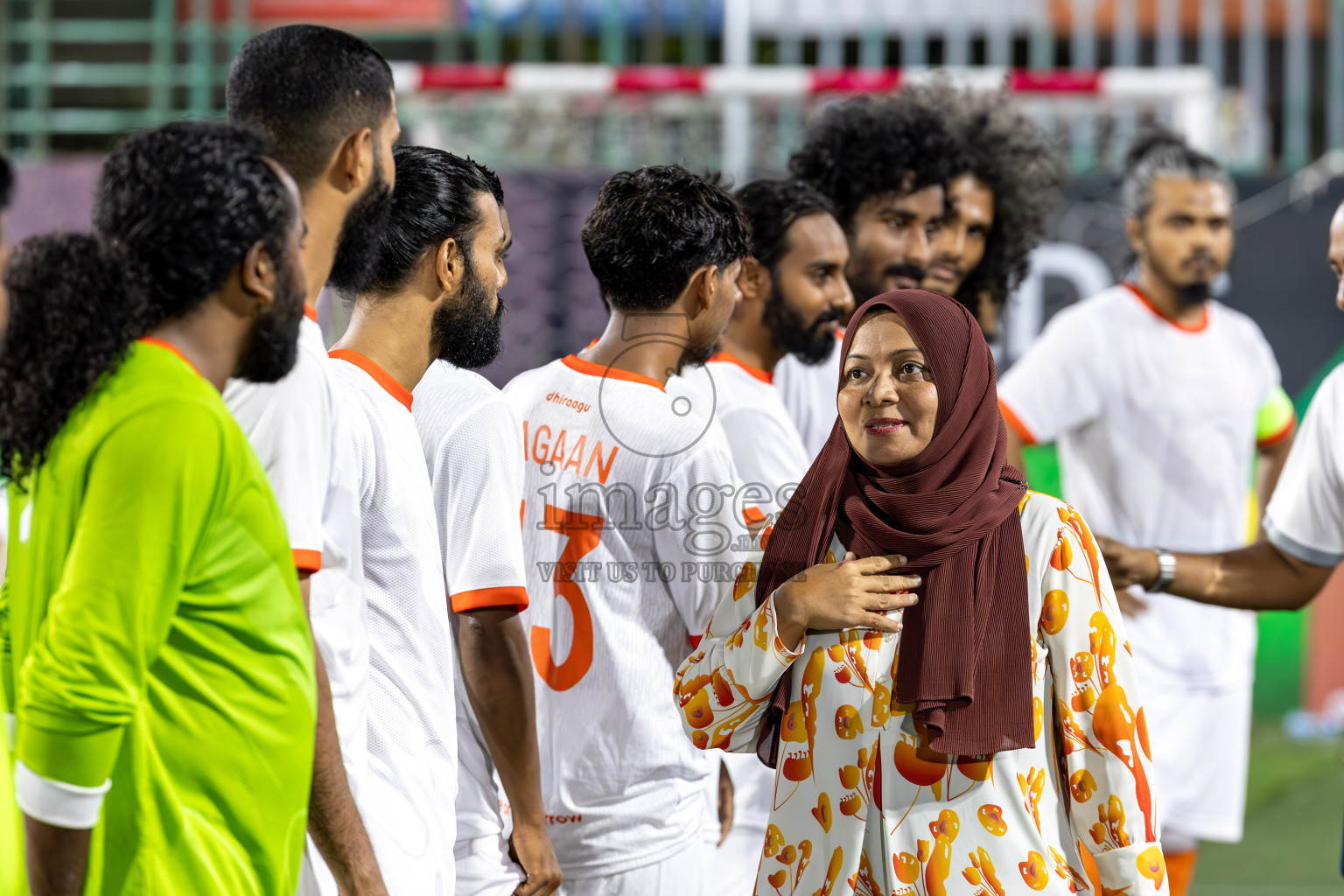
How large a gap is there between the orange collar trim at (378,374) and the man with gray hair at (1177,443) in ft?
7.86

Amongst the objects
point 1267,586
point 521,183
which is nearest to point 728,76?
point 521,183

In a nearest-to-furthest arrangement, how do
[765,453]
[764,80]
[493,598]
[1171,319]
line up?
1. [493,598]
2. [765,453]
3. [1171,319]
4. [764,80]

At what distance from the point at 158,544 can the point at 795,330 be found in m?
2.15

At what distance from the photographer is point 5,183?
72.7 inches

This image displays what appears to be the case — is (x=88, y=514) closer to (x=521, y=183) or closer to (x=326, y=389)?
(x=326, y=389)

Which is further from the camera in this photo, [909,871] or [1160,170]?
[1160,170]

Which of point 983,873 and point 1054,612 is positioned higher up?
point 1054,612

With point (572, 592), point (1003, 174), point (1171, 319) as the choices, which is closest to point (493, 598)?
point (572, 592)

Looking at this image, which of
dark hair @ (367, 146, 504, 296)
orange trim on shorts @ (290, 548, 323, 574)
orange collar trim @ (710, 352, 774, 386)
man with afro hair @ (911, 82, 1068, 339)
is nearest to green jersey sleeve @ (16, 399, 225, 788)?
orange trim on shorts @ (290, 548, 323, 574)

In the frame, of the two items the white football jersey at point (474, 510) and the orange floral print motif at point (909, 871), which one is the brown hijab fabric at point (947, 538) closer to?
the orange floral print motif at point (909, 871)

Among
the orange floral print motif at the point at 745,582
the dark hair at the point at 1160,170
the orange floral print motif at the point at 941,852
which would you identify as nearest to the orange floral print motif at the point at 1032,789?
the orange floral print motif at the point at 941,852

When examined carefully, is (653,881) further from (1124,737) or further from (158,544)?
(158,544)

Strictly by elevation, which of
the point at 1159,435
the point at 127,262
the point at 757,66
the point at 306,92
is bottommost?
the point at 1159,435

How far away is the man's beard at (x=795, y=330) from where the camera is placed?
10.6ft
